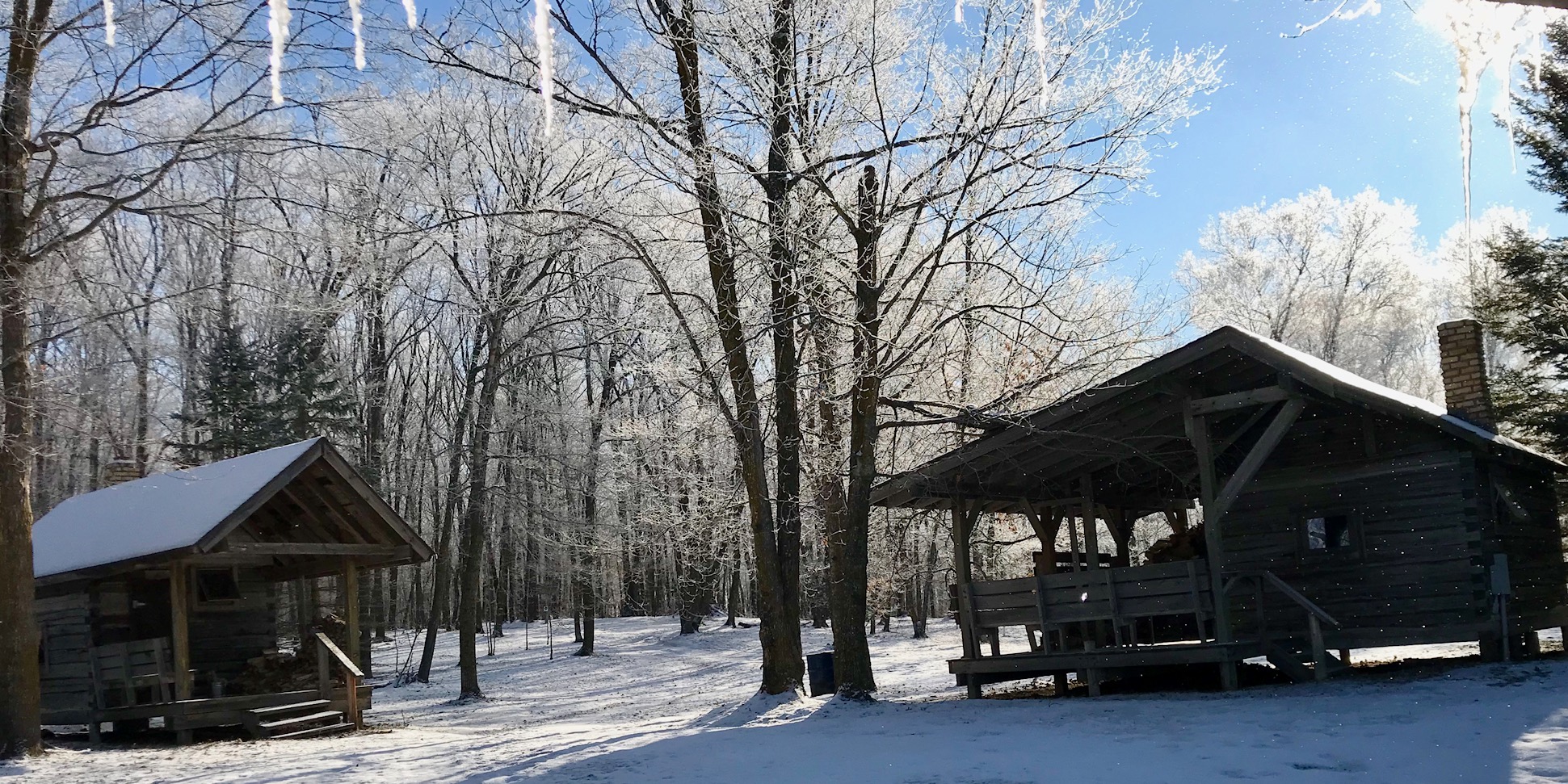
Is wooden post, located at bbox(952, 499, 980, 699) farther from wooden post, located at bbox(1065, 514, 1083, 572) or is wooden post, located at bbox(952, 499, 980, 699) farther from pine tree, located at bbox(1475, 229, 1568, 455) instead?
pine tree, located at bbox(1475, 229, 1568, 455)

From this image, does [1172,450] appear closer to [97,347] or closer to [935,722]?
[935,722]

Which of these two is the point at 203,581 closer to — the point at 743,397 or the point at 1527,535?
the point at 743,397

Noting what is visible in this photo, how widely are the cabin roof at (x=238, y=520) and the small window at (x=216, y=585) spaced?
0.62m

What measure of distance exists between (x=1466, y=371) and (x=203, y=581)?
19641 mm

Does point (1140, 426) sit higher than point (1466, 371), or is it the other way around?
point (1466, 371)

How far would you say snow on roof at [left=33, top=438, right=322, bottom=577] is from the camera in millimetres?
15469

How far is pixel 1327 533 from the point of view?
53.0ft

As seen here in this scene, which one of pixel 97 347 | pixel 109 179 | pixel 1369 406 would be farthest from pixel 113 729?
pixel 1369 406

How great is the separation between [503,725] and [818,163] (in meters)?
10.5

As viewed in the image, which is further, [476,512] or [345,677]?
[476,512]

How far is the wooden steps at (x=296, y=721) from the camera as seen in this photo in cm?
1579

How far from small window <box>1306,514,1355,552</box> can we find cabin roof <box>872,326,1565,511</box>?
1.79 meters

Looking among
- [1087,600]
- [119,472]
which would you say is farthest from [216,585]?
[1087,600]

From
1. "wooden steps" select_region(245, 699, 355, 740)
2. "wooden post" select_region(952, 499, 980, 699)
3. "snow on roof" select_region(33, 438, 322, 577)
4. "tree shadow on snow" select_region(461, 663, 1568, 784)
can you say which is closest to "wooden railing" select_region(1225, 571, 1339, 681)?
"tree shadow on snow" select_region(461, 663, 1568, 784)
